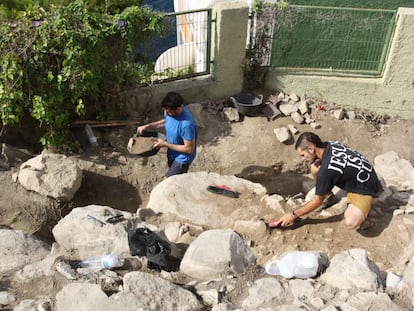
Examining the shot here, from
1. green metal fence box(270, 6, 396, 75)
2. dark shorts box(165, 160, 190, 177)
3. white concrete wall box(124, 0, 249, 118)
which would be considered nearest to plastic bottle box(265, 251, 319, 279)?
dark shorts box(165, 160, 190, 177)

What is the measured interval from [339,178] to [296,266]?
1.46 m

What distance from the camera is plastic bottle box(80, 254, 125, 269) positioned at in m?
4.55

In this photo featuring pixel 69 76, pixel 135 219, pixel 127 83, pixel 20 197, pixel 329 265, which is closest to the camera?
pixel 329 265

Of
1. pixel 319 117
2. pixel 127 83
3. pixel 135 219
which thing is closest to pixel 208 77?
pixel 127 83

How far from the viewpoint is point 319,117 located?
873cm

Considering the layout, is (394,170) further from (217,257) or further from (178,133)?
(217,257)

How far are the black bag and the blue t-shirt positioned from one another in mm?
1727

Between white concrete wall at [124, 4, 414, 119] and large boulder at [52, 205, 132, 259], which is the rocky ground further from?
large boulder at [52, 205, 132, 259]

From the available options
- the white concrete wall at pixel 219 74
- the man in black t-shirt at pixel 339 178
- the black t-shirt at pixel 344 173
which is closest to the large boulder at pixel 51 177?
the white concrete wall at pixel 219 74

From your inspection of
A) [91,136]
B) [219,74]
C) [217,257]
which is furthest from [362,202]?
[91,136]

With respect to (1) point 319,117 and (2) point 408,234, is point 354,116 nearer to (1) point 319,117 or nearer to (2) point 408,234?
(1) point 319,117

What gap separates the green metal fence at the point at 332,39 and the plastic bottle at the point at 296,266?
503cm

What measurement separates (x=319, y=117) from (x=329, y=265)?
4641 mm

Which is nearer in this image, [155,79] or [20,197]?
[20,197]
